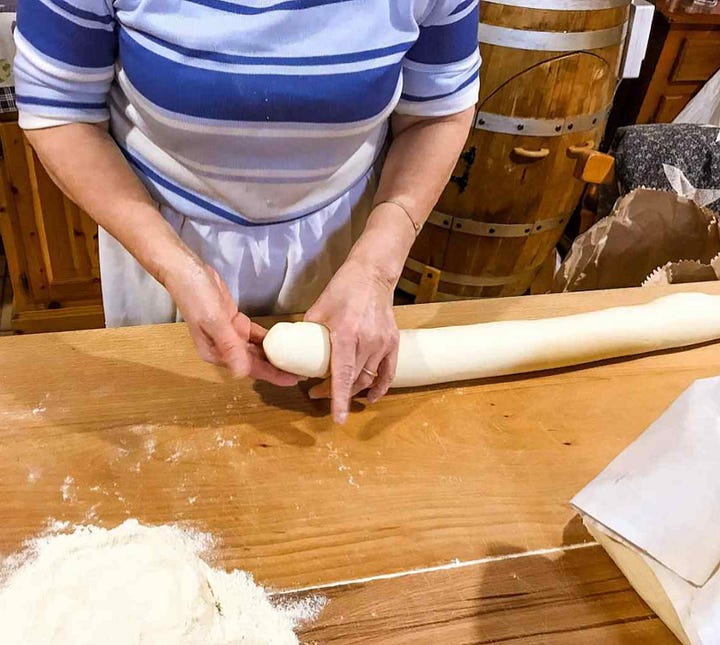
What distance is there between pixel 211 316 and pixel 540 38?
937 millimetres

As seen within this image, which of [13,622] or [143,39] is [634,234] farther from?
[13,622]

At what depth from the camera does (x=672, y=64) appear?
210cm

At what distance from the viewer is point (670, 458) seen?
0.65 meters

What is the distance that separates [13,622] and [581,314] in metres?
0.72

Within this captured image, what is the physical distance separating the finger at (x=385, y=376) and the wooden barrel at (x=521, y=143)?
30.2 inches

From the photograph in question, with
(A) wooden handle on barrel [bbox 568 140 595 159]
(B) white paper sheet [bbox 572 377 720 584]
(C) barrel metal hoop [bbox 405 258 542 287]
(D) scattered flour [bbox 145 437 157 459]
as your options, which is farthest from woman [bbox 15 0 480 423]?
(C) barrel metal hoop [bbox 405 258 542 287]

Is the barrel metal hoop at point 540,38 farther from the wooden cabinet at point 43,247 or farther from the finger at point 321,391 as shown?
the wooden cabinet at point 43,247

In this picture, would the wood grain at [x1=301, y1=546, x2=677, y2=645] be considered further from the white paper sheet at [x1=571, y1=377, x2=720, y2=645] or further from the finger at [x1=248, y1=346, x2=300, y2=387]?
the finger at [x1=248, y1=346, x2=300, y2=387]

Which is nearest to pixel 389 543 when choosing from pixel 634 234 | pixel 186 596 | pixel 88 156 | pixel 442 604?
pixel 442 604

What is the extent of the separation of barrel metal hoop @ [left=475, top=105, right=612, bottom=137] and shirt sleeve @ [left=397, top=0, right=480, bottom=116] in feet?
1.93

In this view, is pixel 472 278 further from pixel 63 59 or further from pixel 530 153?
pixel 63 59

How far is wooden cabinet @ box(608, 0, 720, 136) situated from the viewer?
2012mm

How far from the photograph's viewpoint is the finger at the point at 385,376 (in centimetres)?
74

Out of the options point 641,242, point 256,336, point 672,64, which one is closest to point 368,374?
point 256,336
